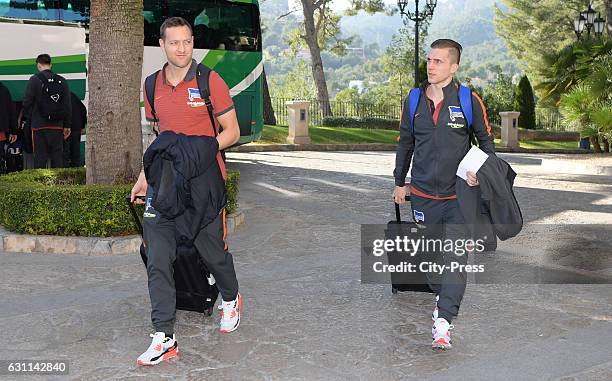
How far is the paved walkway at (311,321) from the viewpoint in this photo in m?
4.61

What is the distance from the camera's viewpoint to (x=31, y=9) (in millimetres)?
14891

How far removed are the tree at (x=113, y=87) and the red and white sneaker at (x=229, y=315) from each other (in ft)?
13.0

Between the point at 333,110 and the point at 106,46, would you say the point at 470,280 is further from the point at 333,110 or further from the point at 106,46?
the point at 333,110

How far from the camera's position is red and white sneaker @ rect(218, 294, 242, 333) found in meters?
5.22

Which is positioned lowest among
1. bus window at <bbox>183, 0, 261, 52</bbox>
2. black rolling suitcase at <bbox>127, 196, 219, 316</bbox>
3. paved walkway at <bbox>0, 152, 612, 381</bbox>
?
paved walkway at <bbox>0, 152, 612, 381</bbox>

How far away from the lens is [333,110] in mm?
38625

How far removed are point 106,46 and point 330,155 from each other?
1443cm

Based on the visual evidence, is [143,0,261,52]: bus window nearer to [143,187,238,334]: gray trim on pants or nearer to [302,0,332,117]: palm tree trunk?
[143,187,238,334]: gray trim on pants

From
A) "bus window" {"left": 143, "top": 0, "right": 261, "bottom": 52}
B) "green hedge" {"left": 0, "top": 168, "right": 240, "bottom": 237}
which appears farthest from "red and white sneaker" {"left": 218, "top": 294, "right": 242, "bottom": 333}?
"bus window" {"left": 143, "top": 0, "right": 261, "bottom": 52}

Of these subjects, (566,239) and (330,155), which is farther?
(330,155)

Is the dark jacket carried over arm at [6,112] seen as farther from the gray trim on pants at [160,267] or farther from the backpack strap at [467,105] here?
the backpack strap at [467,105]

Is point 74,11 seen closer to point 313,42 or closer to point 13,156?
point 13,156

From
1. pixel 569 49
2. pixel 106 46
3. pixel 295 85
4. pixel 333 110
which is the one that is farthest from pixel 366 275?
pixel 295 85

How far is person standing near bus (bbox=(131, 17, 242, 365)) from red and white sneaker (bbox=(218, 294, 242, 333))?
386 millimetres
